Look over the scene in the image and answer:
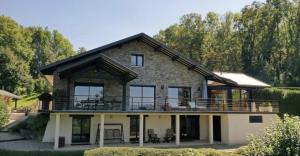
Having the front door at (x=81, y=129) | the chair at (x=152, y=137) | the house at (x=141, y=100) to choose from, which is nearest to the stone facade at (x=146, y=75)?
the house at (x=141, y=100)

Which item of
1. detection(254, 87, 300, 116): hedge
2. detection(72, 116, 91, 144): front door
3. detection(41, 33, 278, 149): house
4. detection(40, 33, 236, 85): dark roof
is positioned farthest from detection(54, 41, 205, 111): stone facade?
detection(254, 87, 300, 116): hedge

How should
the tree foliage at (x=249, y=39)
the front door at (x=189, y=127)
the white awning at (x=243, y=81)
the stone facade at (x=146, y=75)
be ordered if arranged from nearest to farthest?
the stone facade at (x=146, y=75)
the front door at (x=189, y=127)
the white awning at (x=243, y=81)
the tree foliage at (x=249, y=39)

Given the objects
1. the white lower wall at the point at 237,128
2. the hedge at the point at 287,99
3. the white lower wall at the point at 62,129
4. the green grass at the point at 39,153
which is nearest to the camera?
the green grass at the point at 39,153

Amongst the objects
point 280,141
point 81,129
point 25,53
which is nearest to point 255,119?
point 280,141

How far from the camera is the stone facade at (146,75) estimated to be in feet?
65.7

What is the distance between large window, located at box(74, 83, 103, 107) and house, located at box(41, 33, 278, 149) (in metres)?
0.07

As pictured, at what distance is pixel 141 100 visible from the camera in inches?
848

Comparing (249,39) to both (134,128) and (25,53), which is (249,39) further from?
(25,53)

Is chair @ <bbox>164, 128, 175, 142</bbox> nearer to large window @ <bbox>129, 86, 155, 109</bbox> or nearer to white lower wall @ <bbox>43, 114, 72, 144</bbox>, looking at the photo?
large window @ <bbox>129, 86, 155, 109</bbox>

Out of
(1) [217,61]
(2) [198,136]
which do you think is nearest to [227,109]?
(2) [198,136]

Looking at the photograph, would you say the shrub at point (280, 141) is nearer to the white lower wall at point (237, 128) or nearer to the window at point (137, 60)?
the white lower wall at point (237, 128)

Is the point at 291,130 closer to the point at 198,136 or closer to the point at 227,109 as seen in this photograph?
the point at 227,109

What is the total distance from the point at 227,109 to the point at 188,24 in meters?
33.9

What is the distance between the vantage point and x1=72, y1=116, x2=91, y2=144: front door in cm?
1967
